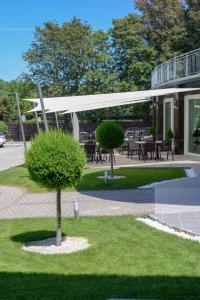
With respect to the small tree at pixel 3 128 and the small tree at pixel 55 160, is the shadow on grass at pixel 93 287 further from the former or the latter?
the small tree at pixel 3 128

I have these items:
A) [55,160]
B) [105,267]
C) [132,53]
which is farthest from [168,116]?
[105,267]

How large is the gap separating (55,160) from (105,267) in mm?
2015

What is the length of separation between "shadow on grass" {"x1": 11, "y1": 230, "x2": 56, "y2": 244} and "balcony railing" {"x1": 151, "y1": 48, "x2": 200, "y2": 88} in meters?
14.2

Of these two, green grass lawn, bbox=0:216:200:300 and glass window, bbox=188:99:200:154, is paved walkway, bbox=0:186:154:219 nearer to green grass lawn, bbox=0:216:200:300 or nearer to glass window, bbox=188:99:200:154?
green grass lawn, bbox=0:216:200:300

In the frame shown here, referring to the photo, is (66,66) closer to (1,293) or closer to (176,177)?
(176,177)

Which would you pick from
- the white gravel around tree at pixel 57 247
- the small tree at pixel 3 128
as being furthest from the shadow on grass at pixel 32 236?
the small tree at pixel 3 128

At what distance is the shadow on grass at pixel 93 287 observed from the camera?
5.72 m

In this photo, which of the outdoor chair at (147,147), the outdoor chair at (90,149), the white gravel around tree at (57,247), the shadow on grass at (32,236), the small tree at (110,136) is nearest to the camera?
the white gravel around tree at (57,247)

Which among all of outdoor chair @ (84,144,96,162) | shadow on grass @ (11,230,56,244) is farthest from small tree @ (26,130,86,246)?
outdoor chair @ (84,144,96,162)

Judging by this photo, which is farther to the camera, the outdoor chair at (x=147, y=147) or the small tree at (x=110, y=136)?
the outdoor chair at (x=147, y=147)

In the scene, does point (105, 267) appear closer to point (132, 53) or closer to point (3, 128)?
point (132, 53)

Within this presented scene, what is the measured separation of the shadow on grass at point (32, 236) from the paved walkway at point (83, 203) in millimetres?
1981

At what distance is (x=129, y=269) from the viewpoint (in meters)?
6.88

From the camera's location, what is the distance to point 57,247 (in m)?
8.29
